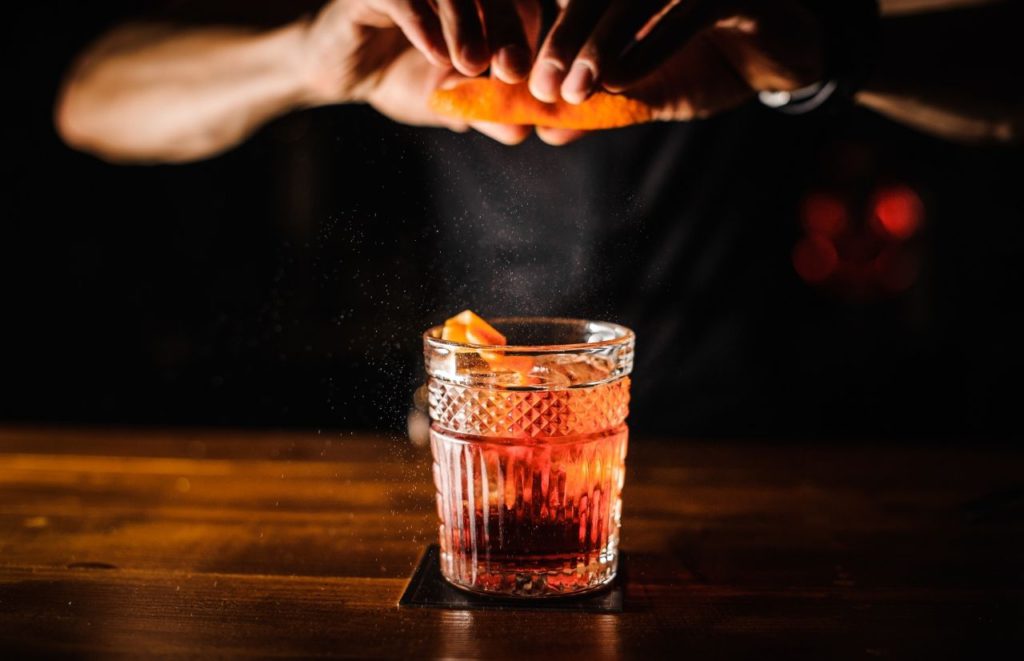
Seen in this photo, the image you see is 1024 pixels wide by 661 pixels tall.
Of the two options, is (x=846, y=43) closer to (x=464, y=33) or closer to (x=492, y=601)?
(x=464, y=33)

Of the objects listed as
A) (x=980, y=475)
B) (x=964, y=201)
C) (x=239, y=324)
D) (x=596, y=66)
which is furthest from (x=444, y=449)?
(x=964, y=201)

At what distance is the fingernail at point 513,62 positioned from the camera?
1215mm

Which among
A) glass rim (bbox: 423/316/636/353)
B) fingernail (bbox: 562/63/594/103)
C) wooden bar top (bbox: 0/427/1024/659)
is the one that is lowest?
wooden bar top (bbox: 0/427/1024/659)

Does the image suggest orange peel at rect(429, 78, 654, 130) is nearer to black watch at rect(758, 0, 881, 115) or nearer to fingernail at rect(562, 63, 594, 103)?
fingernail at rect(562, 63, 594, 103)

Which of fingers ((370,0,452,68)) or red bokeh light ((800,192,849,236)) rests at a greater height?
fingers ((370,0,452,68))

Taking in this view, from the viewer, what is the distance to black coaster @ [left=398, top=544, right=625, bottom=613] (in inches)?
42.0

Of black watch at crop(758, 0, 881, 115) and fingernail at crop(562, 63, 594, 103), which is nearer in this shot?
fingernail at crop(562, 63, 594, 103)

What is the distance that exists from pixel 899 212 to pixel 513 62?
465cm

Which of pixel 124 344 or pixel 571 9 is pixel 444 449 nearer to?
pixel 571 9

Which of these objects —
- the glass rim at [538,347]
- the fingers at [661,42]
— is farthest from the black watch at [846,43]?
the glass rim at [538,347]

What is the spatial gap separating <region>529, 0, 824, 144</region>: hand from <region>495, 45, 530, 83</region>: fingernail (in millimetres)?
20

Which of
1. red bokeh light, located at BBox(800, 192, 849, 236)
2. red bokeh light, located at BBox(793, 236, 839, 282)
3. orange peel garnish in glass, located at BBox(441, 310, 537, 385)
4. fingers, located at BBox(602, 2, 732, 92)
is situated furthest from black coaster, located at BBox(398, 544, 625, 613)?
red bokeh light, located at BBox(800, 192, 849, 236)

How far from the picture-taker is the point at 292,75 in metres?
1.95

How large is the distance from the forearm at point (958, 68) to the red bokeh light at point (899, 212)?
10.2 ft
